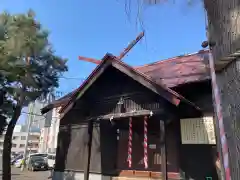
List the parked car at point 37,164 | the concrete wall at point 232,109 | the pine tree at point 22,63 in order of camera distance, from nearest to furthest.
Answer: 1. the concrete wall at point 232,109
2. the pine tree at point 22,63
3. the parked car at point 37,164

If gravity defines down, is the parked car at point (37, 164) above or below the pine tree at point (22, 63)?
below

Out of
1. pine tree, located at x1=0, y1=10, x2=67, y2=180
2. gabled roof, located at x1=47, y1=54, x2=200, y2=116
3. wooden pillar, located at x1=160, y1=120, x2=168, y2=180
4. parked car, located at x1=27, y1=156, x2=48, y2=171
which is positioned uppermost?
pine tree, located at x1=0, y1=10, x2=67, y2=180

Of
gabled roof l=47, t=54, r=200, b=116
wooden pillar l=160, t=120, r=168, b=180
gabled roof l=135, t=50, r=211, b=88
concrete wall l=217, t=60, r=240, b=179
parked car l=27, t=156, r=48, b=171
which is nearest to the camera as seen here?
concrete wall l=217, t=60, r=240, b=179

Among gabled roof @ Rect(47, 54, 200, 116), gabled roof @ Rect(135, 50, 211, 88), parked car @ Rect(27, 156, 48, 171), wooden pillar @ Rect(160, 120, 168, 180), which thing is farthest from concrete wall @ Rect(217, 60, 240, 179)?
parked car @ Rect(27, 156, 48, 171)

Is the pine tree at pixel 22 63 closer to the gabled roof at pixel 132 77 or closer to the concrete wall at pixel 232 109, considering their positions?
the gabled roof at pixel 132 77

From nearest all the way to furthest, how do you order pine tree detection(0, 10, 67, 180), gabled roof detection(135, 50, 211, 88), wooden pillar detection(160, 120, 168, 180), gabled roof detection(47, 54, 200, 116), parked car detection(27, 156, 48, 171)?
wooden pillar detection(160, 120, 168, 180) < gabled roof detection(47, 54, 200, 116) < gabled roof detection(135, 50, 211, 88) < pine tree detection(0, 10, 67, 180) < parked car detection(27, 156, 48, 171)

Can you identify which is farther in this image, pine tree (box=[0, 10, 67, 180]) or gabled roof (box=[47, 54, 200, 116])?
pine tree (box=[0, 10, 67, 180])

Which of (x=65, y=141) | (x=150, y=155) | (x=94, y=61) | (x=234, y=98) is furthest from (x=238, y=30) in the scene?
(x=94, y=61)

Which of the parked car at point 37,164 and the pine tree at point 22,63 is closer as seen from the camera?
the pine tree at point 22,63

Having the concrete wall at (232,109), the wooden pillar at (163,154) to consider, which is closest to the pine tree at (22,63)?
the wooden pillar at (163,154)

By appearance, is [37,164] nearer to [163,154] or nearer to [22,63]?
[22,63]

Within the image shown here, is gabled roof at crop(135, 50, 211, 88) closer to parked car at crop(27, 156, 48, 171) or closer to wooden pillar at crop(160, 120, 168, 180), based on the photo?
wooden pillar at crop(160, 120, 168, 180)

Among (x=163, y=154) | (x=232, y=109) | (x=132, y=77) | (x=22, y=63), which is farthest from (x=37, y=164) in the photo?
(x=232, y=109)

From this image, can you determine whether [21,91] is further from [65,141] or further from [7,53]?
[65,141]
